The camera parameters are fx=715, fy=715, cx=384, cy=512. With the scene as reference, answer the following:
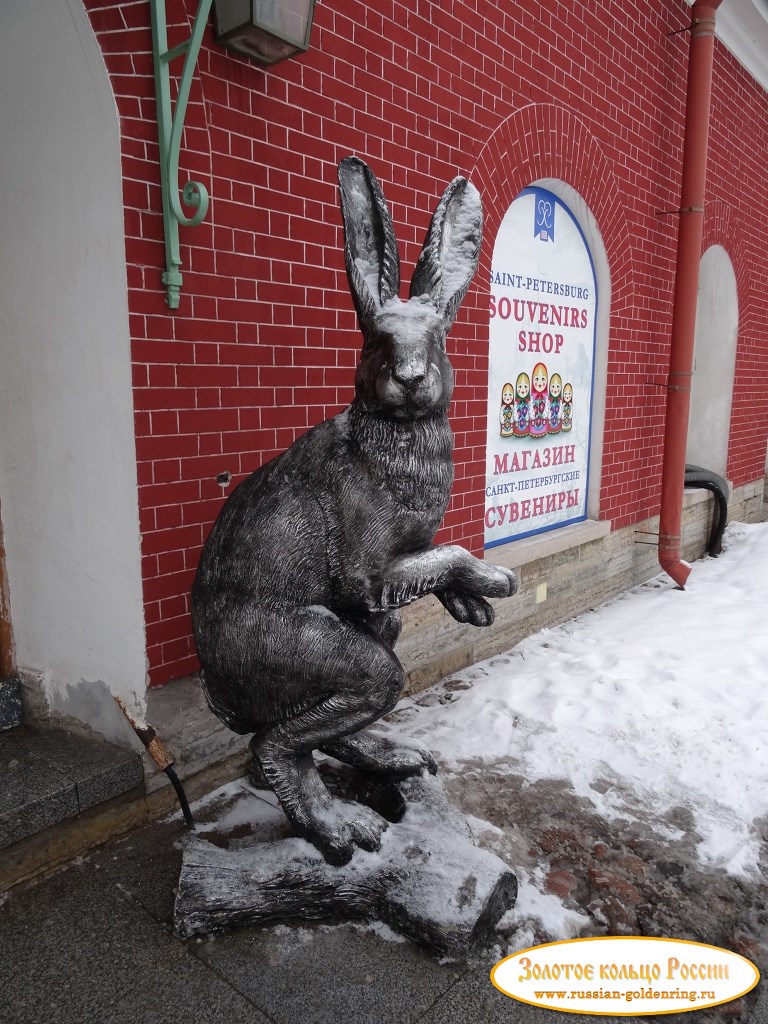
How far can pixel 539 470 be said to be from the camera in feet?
16.0

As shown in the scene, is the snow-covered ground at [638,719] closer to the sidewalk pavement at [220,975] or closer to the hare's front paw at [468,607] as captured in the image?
the sidewalk pavement at [220,975]

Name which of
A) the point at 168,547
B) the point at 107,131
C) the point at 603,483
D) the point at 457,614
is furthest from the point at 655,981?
the point at 603,483

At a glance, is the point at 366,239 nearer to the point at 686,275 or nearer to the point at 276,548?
the point at 276,548

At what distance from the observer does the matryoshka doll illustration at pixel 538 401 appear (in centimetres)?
476

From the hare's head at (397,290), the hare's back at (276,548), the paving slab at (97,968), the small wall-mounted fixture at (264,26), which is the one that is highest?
the small wall-mounted fixture at (264,26)

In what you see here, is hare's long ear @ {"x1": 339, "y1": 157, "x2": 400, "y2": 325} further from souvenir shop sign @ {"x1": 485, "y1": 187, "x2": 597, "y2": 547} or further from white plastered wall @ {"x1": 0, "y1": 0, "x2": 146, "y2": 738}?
souvenir shop sign @ {"x1": 485, "y1": 187, "x2": 597, "y2": 547}

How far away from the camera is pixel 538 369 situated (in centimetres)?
477

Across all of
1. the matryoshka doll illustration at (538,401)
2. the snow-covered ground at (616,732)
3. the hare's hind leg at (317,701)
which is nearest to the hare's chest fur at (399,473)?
the hare's hind leg at (317,701)

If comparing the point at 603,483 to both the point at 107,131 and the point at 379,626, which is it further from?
the point at 107,131

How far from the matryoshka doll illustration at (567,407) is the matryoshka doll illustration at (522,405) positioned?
47cm

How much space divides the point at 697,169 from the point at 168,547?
515 centimetres

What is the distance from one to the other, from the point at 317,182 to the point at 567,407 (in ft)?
8.80

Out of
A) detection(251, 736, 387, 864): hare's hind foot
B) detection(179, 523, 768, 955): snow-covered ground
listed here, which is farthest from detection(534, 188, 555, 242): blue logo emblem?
detection(251, 736, 387, 864): hare's hind foot

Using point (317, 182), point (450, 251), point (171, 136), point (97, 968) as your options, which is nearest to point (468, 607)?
point (450, 251)
